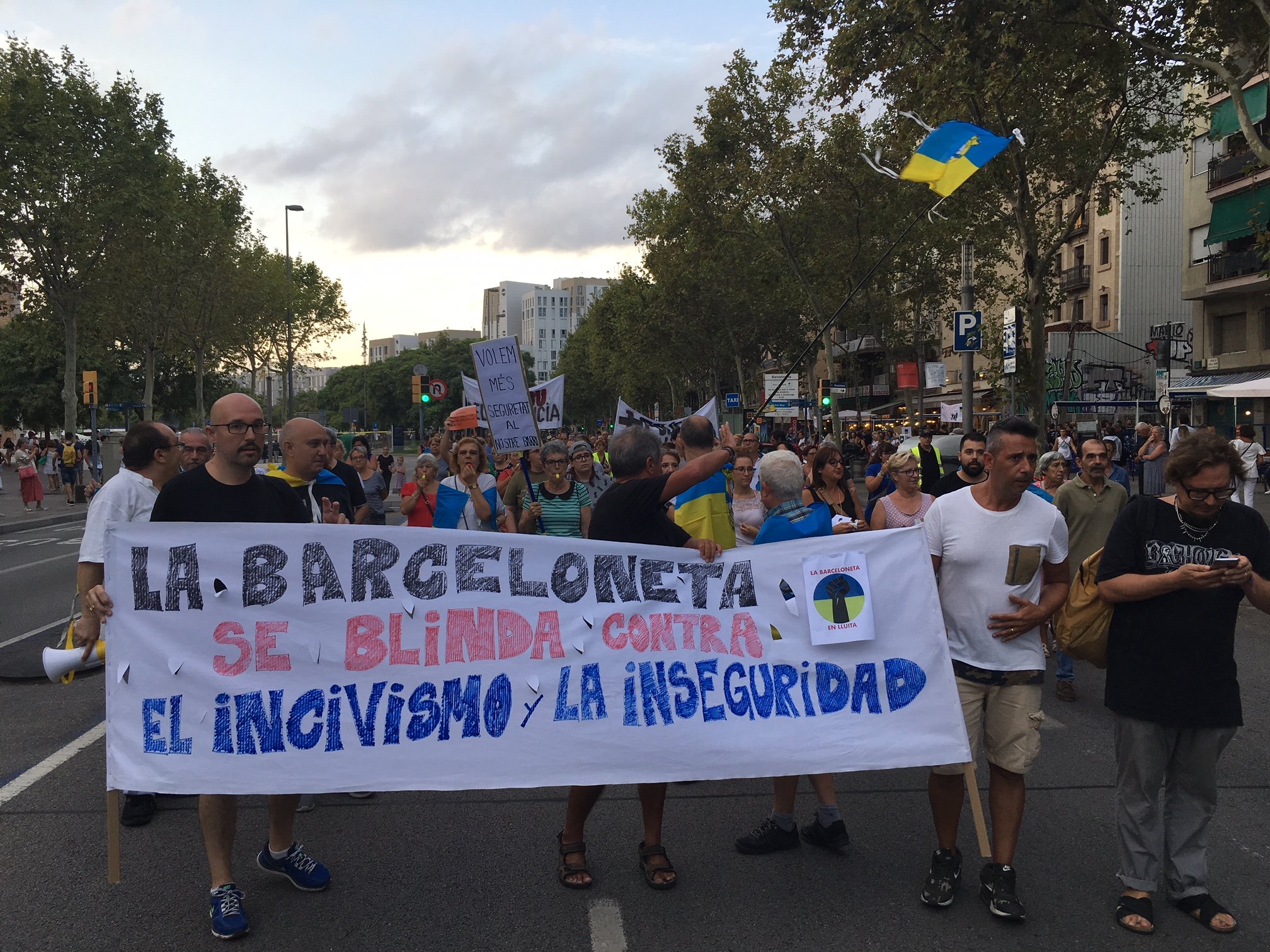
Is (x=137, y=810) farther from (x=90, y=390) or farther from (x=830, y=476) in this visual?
(x=90, y=390)

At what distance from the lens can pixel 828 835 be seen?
14.5 ft

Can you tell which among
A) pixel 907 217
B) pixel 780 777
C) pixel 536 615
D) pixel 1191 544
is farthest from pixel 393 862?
pixel 907 217

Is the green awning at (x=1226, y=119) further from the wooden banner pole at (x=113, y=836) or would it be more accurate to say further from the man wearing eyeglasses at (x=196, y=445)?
the wooden banner pole at (x=113, y=836)

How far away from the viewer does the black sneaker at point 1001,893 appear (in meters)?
3.75

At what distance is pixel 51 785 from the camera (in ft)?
17.3

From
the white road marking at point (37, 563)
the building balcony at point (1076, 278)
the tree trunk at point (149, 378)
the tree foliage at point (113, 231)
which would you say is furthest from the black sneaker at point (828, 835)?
the building balcony at point (1076, 278)

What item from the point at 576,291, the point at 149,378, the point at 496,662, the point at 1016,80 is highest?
the point at 576,291

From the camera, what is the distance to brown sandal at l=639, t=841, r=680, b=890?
13.3 feet

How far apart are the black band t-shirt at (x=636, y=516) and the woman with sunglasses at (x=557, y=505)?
280cm

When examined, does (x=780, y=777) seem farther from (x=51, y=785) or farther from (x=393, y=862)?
(x=51, y=785)

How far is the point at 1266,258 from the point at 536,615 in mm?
12887

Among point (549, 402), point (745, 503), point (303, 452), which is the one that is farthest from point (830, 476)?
point (549, 402)

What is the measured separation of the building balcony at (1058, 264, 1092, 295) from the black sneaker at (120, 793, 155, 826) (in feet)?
151

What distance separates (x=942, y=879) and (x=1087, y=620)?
1.08 meters
